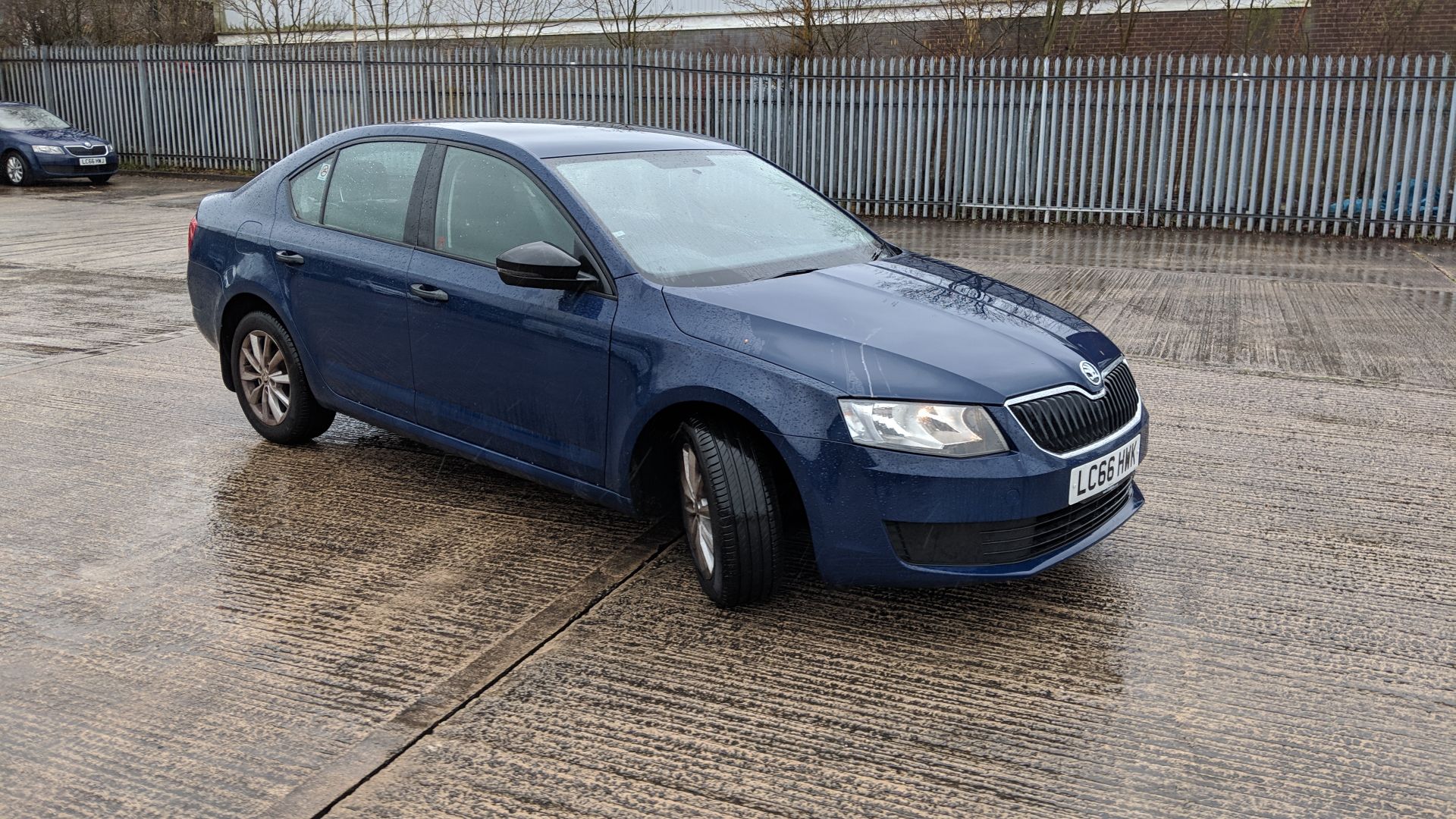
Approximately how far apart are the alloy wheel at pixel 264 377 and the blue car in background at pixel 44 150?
1724 centimetres

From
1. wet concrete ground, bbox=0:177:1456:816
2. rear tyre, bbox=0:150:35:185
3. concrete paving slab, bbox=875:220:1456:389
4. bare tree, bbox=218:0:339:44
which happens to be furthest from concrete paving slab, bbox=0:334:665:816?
bare tree, bbox=218:0:339:44

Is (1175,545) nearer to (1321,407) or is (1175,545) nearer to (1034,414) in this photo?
(1034,414)

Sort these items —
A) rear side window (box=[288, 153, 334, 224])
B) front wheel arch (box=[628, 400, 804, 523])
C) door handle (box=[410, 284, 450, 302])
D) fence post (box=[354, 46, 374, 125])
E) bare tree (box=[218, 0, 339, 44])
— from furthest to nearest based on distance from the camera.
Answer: bare tree (box=[218, 0, 339, 44]), fence post (box=[354, 46, 374, 125]), rear side window (box=[288, 153, 334, 224]), door handle (box=[410, 284, 450, 302]), front wheel arch (box=[628, 400, 804, 523])

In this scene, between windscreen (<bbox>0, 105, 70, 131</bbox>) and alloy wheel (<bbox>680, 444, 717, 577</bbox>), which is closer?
alloy wheel (<bbox>680, 444, 717, 577</bbox>)

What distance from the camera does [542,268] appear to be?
14.0 feet

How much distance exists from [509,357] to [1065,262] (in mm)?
9160

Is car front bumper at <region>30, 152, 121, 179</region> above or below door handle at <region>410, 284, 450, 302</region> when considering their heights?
below

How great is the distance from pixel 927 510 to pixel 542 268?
5.13 ft

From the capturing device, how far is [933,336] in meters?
4.04

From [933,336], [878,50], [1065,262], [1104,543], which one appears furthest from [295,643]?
[878,50]

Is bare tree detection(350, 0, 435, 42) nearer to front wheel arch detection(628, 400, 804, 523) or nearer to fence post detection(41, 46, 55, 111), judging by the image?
fence post detection(41, 46, 55, 111)

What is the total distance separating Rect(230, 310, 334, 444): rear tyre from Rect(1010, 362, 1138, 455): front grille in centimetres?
336

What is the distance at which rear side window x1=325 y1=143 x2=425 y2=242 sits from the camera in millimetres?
5109

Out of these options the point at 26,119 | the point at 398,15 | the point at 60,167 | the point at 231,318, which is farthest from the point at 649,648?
Result: the point at 398,15
